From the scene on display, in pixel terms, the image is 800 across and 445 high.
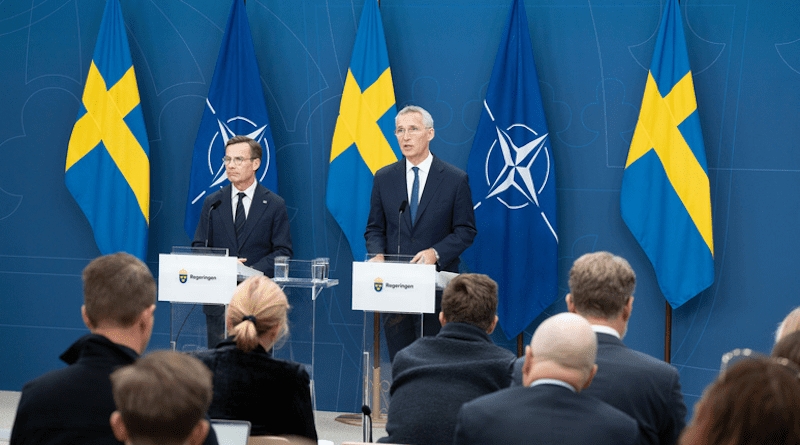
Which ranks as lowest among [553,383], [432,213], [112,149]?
[553,383]

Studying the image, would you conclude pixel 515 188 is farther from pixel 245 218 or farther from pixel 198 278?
pixel 198 278

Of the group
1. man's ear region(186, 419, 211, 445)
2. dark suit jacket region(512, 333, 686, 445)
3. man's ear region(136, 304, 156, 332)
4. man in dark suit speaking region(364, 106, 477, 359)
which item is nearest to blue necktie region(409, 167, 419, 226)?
man in dark suit speaking region(364, 106, 477, 359)

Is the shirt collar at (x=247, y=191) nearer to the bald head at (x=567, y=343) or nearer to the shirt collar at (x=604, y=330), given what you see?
the shirt collar at (x=604, y=330)

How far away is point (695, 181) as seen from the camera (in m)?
5.16

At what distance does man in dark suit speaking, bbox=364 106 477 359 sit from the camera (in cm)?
478

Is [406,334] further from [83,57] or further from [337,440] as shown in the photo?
[83,57]

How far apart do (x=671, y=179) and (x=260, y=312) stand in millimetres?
3668

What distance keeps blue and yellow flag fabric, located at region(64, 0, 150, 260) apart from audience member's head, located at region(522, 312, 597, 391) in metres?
4.48

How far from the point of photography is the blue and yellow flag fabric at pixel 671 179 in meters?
5.15

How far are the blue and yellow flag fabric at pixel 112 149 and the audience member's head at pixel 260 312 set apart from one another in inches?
136

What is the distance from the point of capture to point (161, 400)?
54.0 inches

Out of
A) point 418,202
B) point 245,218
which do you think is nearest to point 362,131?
point 418,202

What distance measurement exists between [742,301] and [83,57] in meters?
5.50

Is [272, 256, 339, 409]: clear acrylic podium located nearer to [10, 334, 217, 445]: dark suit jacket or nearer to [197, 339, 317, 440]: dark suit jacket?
[197, 339, 317, 440]: dark suit jacket
